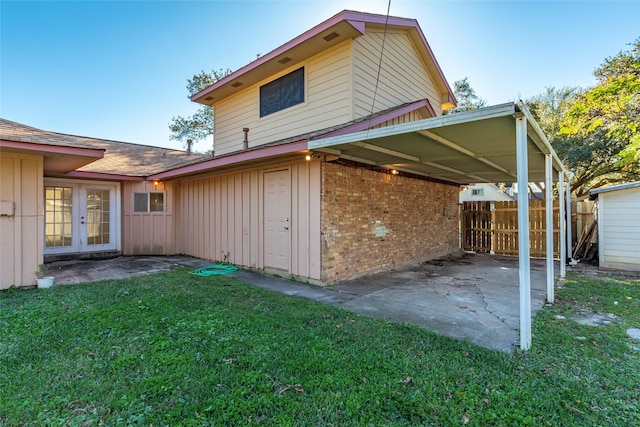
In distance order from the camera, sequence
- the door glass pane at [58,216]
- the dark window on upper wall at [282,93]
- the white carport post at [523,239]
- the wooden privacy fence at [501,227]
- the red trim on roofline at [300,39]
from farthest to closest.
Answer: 1. the wooden privacy fence at [501,227]
2. the door glass pane at [58,216]
3. the dark window on upper wall at [282,93]
4. the red trim on roofline at [300,39]
5. the white carport post at [523,239]

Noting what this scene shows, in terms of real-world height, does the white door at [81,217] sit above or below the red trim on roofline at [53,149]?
below

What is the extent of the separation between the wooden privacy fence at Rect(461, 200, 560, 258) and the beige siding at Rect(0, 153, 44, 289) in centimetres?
1219

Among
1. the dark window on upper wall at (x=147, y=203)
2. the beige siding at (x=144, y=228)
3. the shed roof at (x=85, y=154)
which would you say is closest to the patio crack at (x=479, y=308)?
the shed roof at (x=85, y=154)

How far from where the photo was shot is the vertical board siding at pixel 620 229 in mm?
7473

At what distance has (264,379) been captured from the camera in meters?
2.52

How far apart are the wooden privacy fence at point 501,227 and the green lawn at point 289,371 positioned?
21.5ft

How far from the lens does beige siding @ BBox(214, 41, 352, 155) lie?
6.85 metres

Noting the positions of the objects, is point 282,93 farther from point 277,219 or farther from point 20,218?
point 20,218

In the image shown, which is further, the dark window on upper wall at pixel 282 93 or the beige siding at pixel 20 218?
the dark window on upper wall at pixel 282 93

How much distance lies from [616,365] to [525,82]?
67.2 feet

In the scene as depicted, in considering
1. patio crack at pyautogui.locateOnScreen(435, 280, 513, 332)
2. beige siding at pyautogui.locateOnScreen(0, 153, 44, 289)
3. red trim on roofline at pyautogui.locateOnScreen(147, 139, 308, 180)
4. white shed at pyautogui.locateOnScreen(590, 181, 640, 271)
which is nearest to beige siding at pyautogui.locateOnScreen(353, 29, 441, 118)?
red trim on roofline at pyautogui.locateOnScreen(147, 139, 308, 180)

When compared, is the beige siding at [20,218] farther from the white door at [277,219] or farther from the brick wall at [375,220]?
the brick wall at [375,220]

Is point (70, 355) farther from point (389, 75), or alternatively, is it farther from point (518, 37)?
point (518, 37)

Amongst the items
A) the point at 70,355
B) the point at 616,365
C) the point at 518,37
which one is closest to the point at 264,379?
the point at 70,355
